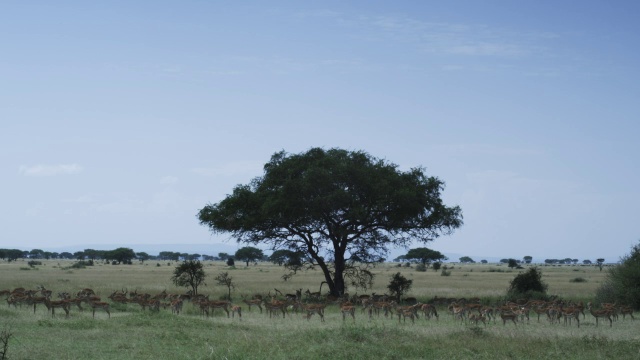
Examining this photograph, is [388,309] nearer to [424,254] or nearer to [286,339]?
[286,339]

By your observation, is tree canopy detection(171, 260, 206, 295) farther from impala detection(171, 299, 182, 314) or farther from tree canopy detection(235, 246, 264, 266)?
tree canopy detection(235, 246, 264, 266)

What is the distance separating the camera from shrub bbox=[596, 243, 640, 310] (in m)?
35.2

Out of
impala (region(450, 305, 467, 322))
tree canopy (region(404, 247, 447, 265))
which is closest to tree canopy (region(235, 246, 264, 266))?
tree canopy (region(404, 247, 447, 265))

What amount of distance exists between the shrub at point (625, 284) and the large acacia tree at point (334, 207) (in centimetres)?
1020

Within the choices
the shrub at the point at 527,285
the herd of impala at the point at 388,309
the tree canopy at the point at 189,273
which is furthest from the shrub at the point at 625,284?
the tree canopy at the point at 189,273

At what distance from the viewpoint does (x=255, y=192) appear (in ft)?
145

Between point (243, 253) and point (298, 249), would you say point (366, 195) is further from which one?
point (243, 253)

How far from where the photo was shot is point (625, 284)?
1401 inches

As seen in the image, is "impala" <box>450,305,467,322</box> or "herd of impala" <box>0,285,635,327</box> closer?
"herd of impala" <box>0,285,635,327</box>

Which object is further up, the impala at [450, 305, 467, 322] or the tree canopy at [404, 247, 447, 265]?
the tree canopy at [404, 247, 447, 265]

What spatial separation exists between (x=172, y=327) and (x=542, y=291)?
2895 cm

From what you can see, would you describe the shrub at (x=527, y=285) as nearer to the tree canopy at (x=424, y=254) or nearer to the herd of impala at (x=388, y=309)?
the herd of impala at (x=388, y=309)

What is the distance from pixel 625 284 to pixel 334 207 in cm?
1650

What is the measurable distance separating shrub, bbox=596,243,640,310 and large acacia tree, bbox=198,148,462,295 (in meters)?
10.2
